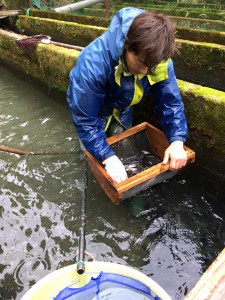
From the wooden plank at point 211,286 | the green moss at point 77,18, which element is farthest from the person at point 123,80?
the green moss at point 77,18

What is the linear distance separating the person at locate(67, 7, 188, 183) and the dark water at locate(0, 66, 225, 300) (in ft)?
2.28

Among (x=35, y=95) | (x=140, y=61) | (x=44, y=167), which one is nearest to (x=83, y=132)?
(x=140, y=61)

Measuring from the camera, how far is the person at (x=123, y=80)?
6.04ft

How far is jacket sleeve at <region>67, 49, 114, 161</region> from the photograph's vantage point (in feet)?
7.15

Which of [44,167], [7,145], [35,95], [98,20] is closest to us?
[44,167]

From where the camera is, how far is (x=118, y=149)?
3021 millimetres

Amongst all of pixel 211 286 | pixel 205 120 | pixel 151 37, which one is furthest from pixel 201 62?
pixel 211 286

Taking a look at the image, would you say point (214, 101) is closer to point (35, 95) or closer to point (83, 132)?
point (83, 132)

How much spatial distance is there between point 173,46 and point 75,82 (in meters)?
0.77

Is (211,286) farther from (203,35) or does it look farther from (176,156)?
(203,35)

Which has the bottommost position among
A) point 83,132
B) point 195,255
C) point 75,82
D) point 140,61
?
point 195,255

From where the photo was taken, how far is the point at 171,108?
8.50 feet

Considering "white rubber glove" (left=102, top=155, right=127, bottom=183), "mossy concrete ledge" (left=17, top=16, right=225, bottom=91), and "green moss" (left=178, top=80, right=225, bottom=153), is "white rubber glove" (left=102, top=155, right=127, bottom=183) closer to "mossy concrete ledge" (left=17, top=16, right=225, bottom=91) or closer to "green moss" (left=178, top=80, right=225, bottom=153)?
"green moss" (left=178, top=80, right=225, bottom=153)

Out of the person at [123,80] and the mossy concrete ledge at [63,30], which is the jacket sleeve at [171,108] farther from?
the mossy concrete ledge at [63,30]
